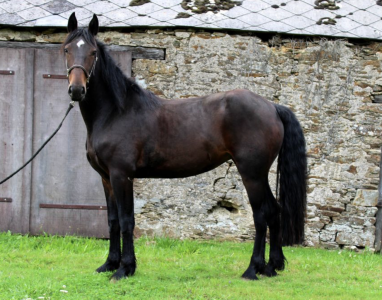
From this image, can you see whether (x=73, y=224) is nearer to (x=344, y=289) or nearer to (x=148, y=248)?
(x=148, y=248)

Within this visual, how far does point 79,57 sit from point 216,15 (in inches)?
137

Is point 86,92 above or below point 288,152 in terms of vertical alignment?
above

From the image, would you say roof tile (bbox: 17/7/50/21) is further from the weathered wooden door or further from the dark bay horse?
the dark bay horse

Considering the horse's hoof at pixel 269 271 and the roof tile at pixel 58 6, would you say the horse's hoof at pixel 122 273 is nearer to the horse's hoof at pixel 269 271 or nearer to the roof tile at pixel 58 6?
the horse's hoof at pixel 269 271

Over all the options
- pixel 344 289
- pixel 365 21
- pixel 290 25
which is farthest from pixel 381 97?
pixel 344 289

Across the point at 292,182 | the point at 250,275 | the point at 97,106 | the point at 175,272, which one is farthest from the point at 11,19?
the point at 250,275

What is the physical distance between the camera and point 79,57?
4594mm

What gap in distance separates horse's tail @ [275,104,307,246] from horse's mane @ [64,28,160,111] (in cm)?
141

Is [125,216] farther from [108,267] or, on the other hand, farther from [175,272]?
[175,272]

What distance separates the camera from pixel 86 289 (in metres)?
4.50

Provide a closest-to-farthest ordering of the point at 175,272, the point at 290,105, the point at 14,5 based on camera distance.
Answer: the point at 175,272, the point at 290,105, the point at 14,5

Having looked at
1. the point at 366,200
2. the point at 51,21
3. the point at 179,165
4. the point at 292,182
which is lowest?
the point at 366,200

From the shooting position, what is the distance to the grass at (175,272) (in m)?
4.47

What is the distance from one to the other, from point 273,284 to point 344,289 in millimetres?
682
